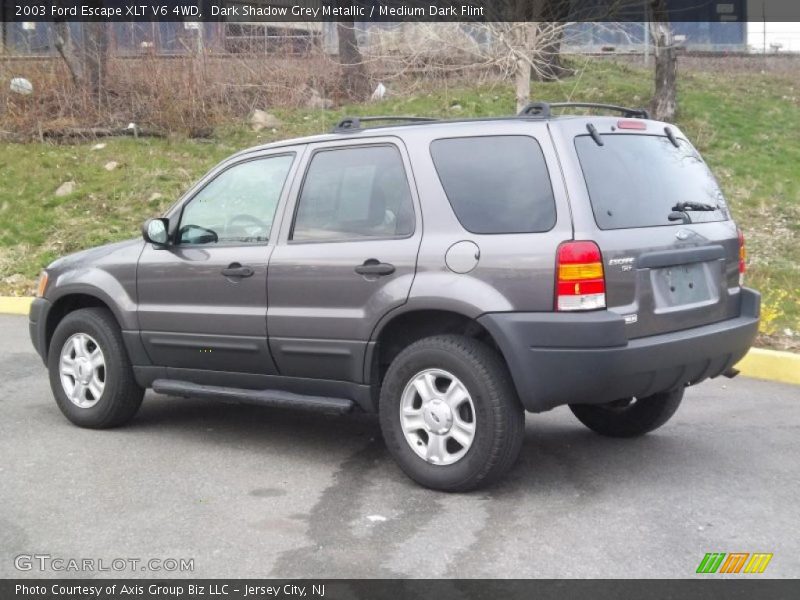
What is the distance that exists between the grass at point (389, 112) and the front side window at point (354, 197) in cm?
598

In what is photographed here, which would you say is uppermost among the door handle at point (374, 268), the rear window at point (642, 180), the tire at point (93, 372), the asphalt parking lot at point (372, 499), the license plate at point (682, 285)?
the rear window at point (642, 180)

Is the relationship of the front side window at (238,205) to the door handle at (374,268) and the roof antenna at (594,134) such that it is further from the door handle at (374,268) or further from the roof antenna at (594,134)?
the roof antenna at (594,134)

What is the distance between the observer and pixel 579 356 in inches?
194

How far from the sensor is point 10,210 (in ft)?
51.5

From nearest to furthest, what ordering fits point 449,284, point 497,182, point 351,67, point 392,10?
point 449,284, point 497,182, point 392,10, point 351,67

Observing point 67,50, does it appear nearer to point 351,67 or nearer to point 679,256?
A: point 351,67

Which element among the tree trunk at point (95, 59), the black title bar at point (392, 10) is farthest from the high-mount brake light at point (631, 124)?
the tree trunk at point (95, 59)

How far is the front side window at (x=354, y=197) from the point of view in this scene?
5.64 m

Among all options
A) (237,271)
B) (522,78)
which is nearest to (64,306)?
(237,271)

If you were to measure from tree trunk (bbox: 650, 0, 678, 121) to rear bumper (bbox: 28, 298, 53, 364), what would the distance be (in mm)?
12563

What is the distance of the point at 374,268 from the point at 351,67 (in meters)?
14.1

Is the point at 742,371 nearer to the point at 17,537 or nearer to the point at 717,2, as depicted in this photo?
the point at 17,537
